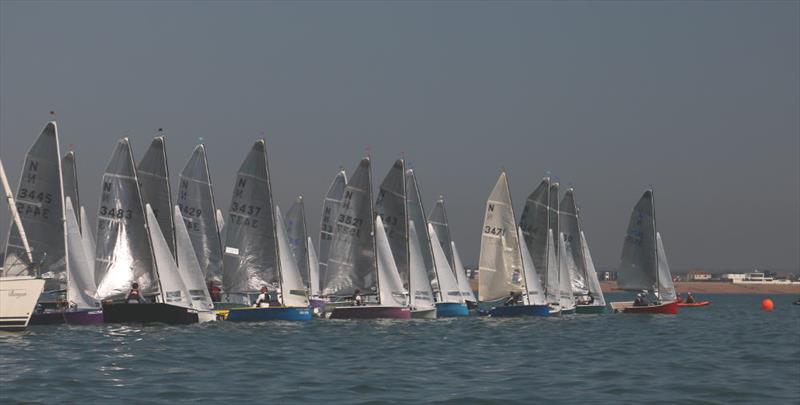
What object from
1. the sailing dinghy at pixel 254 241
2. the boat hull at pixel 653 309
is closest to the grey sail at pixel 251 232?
the sailing dinghy at pixel 254 241

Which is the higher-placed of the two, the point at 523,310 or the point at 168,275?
the point at 168,275

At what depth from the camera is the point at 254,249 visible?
63.6 m

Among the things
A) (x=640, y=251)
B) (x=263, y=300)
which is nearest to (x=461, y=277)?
(x=640, y=251)

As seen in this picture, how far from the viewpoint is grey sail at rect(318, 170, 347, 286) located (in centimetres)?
7962

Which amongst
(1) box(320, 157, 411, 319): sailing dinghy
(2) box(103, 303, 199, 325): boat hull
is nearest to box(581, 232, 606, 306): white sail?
(1) box(320, 157, 411, 319): sailing dinghy

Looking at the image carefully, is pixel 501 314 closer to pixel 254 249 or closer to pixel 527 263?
pixel 527 263

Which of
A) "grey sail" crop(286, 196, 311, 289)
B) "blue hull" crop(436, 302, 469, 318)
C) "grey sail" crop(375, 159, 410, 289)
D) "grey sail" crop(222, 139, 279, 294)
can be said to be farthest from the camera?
"grey sail" crop(286, 196, 311, 289)

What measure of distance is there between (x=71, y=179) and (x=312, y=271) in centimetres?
2988

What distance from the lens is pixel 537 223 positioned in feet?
263

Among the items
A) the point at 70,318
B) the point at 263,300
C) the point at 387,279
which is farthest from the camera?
the point at 387,279

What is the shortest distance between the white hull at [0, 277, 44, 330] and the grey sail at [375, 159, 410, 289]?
80.0ft

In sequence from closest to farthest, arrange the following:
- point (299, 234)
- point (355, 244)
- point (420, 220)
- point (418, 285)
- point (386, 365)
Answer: point (386, 365) < point (355, 244) < point (418, 285) < point (420, 220) < point (299, 234)

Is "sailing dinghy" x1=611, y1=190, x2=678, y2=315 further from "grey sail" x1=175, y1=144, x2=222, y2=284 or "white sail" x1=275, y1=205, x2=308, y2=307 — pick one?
"grey sail" x1=175, y1=144, x2=222, y2=284

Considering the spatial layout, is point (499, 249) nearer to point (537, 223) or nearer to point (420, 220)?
point (537, 223)
